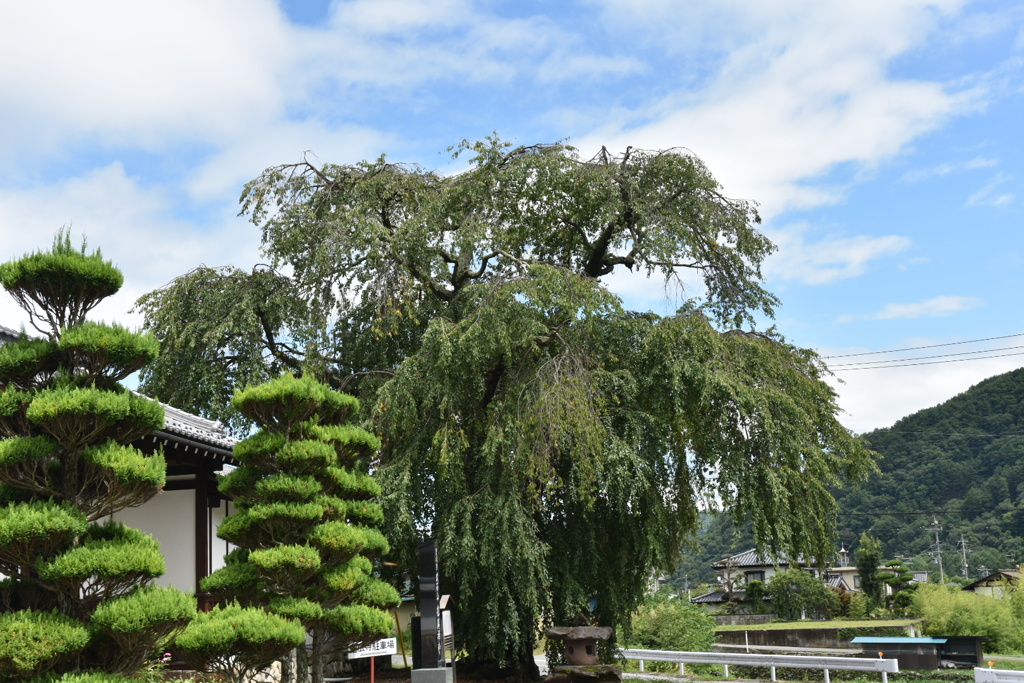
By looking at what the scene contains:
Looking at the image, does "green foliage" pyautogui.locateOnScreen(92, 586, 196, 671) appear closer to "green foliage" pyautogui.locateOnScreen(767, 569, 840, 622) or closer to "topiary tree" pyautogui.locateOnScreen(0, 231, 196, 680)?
"topiary tree" pyautogui.locateOnScreen(0, 231, 196, 680)

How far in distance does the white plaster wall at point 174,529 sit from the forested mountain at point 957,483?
47.8 meters

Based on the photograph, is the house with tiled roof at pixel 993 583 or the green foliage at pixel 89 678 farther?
the house with tiled roof at pixel 993 583

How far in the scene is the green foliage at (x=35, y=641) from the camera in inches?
255

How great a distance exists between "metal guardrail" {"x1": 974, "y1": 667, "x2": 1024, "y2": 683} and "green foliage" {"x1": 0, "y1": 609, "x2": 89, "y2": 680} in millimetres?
13782

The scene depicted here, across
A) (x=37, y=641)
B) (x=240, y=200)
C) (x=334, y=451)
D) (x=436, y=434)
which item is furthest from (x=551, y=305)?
(x=37, y=641)

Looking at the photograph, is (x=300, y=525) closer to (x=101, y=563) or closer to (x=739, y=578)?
(x=101, y=563)

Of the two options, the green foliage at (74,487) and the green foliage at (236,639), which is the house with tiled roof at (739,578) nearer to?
the green foliage at (236,639)

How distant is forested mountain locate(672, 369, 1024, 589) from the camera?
5866 centimetres

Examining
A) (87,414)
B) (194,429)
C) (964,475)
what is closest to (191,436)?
(194,429)

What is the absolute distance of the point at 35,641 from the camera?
6.57 meters

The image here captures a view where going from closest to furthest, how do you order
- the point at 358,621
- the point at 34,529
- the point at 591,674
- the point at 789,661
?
the point at 34,529 < the point at 358,621 < the point at 591,674 < the point at 789,661

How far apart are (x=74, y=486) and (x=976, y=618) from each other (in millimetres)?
25837

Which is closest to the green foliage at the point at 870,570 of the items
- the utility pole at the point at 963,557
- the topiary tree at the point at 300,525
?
the utility pole at the point at 963,557

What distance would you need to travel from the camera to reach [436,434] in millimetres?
13828
